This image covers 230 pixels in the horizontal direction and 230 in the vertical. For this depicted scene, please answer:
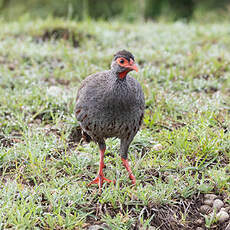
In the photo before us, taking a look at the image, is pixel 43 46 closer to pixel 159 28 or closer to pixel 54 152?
pixel 159 28

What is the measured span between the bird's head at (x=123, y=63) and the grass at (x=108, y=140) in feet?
3.04

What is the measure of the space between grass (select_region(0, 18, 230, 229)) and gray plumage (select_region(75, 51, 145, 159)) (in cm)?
47

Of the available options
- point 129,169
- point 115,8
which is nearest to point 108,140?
point 129,169

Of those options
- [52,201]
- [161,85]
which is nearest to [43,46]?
[161,85]

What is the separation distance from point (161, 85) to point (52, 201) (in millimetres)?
2746

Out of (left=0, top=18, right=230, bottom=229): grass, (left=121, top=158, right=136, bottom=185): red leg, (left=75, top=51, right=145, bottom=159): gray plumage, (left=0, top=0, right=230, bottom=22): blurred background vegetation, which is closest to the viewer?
(left=0, top=18, right=230, bottom=229): grass

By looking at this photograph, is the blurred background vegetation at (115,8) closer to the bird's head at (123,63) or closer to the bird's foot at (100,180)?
the bird's head at (123,63)

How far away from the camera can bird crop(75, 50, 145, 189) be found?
3.08 metres

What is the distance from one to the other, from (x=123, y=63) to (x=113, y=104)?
0.35 m

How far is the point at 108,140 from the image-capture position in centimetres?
398

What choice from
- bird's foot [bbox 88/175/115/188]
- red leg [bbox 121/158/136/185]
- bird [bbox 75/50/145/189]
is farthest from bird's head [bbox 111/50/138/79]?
bird's foot [bbox 88/175/115/188]

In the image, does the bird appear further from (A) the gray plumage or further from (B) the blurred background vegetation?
(B) the blurred background vegetation

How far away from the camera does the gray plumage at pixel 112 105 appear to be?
309 centimetres

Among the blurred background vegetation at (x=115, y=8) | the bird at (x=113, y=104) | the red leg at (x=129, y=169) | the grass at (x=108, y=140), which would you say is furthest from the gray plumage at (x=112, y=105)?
the blurred background vegetation at (x=115, y=8)
